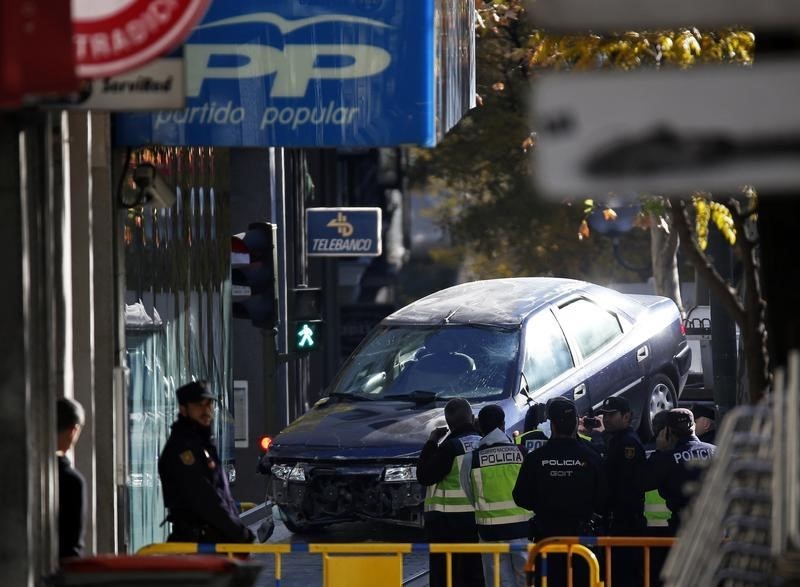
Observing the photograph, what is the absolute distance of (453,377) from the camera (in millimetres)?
16500

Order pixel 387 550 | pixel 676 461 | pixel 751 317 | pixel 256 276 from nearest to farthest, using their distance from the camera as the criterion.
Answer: pixel 751 317 < pixel 387 550 < pixel 676 461 < pixel 256 276

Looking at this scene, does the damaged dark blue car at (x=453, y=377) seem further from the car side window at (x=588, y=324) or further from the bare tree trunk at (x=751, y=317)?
the bare tree trunk at (x=751, y=317)

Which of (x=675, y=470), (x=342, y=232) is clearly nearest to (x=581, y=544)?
(x=675, y=470)

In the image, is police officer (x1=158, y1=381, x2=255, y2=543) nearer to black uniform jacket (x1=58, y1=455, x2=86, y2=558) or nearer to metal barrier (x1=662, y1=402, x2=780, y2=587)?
black uniform jacket (x1=58, y1=455, x2=86, y2=558)

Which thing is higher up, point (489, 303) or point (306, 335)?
point (489, 303)

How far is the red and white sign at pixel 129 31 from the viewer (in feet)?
21.6

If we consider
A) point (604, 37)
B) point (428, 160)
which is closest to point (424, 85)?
point (604, 37)

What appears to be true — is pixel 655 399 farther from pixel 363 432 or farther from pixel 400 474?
pixel 400 474

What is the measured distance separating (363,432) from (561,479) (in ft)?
14.1

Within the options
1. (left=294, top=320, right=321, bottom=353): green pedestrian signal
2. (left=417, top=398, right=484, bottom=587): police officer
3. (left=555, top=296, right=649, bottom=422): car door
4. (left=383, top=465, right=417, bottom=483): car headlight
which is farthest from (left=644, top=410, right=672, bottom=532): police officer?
(left=294, top=320, right=321, bottom=353): green pedestrian signal

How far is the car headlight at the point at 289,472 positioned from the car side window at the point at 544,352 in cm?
239

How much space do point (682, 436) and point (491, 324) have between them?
5.62 meters

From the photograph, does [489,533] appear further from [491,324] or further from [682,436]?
[491,324]

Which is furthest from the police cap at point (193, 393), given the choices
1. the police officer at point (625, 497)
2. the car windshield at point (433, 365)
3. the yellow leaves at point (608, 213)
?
the yellow leaves at point (608, 213)
